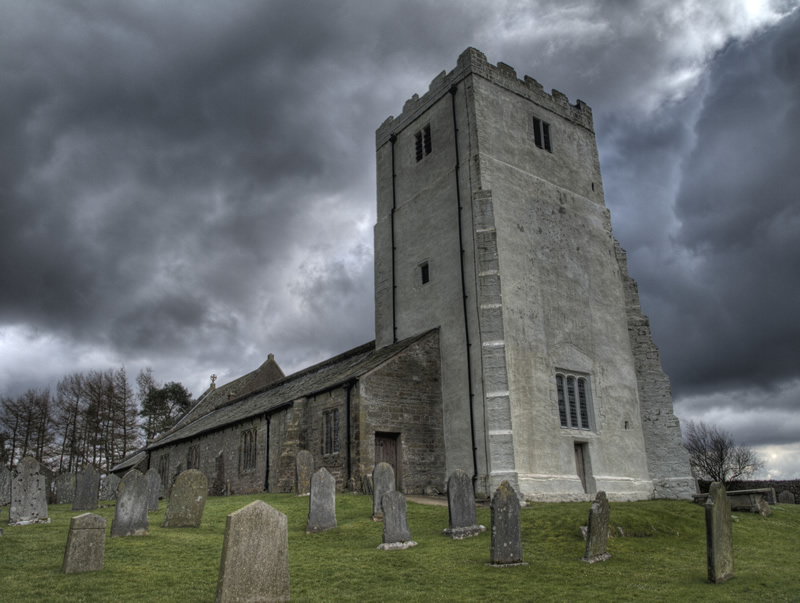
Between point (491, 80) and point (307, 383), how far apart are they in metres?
15.4

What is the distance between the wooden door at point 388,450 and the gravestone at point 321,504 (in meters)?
6.81

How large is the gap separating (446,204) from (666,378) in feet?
36.7

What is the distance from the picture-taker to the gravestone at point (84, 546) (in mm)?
9047

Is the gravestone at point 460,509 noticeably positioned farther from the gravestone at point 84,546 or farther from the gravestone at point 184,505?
the gravestone at point 84,546

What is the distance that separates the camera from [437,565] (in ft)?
33.0

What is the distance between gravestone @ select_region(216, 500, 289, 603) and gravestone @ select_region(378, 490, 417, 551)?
4.48m

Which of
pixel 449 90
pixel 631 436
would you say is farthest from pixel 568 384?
pixel 449 90

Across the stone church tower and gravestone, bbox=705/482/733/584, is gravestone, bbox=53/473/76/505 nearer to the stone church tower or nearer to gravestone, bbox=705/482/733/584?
the stone church tower

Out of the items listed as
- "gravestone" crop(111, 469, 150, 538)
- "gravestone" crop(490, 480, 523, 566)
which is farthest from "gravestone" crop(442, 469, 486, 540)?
"gravestone" crop(111, 469, 150, 538)

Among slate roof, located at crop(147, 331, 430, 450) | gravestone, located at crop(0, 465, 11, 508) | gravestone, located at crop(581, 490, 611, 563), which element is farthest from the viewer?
slate roof, located at crop(147, 331, 430, 450)

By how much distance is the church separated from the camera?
67.6ft

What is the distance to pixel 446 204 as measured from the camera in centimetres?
2433

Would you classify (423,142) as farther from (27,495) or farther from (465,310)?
(27,495)

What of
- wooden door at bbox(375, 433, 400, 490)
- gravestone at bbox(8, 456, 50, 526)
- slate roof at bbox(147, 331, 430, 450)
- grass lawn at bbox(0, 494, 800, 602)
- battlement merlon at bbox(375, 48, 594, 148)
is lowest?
grass lawn at bbox(0, 494, 800, 602)
